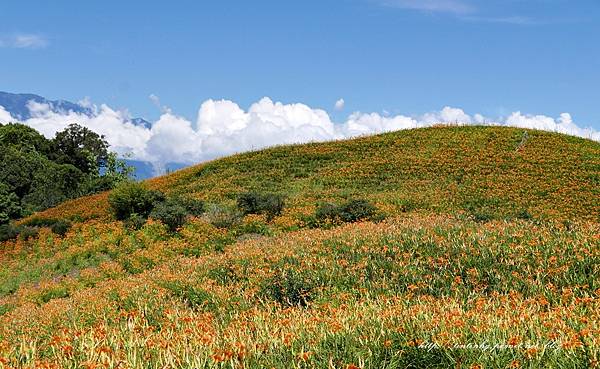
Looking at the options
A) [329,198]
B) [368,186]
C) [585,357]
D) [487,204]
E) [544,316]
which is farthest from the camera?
[368,186]

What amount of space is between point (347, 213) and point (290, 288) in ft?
40.4

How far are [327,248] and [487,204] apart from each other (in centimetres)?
1534

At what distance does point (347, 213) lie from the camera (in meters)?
20.5

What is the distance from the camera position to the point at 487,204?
23.6 meters

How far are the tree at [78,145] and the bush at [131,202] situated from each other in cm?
4622

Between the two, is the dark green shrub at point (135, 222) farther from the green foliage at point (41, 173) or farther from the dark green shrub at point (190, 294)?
the green foliage at point (41, 173)

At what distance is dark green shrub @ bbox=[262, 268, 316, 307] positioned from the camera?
8.07m

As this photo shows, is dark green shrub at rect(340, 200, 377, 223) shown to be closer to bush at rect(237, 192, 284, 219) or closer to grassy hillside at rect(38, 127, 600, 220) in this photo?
grassy hillside at rect(38, 127, 600, 220)

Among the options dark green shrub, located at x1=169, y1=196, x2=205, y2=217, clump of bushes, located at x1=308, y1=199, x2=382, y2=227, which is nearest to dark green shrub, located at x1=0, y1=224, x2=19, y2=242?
dark green shrub, located at x1=169, y1=196, x2=205, y2=217

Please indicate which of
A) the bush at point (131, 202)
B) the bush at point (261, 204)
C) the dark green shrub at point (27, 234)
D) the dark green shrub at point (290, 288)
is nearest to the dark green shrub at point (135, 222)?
the bush at point (131, 202)

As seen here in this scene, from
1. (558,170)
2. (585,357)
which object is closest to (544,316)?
(585,357)

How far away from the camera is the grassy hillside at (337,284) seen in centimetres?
394

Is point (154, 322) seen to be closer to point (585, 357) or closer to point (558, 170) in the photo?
point (585, 357)

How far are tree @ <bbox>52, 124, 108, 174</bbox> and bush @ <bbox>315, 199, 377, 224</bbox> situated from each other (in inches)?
2142
